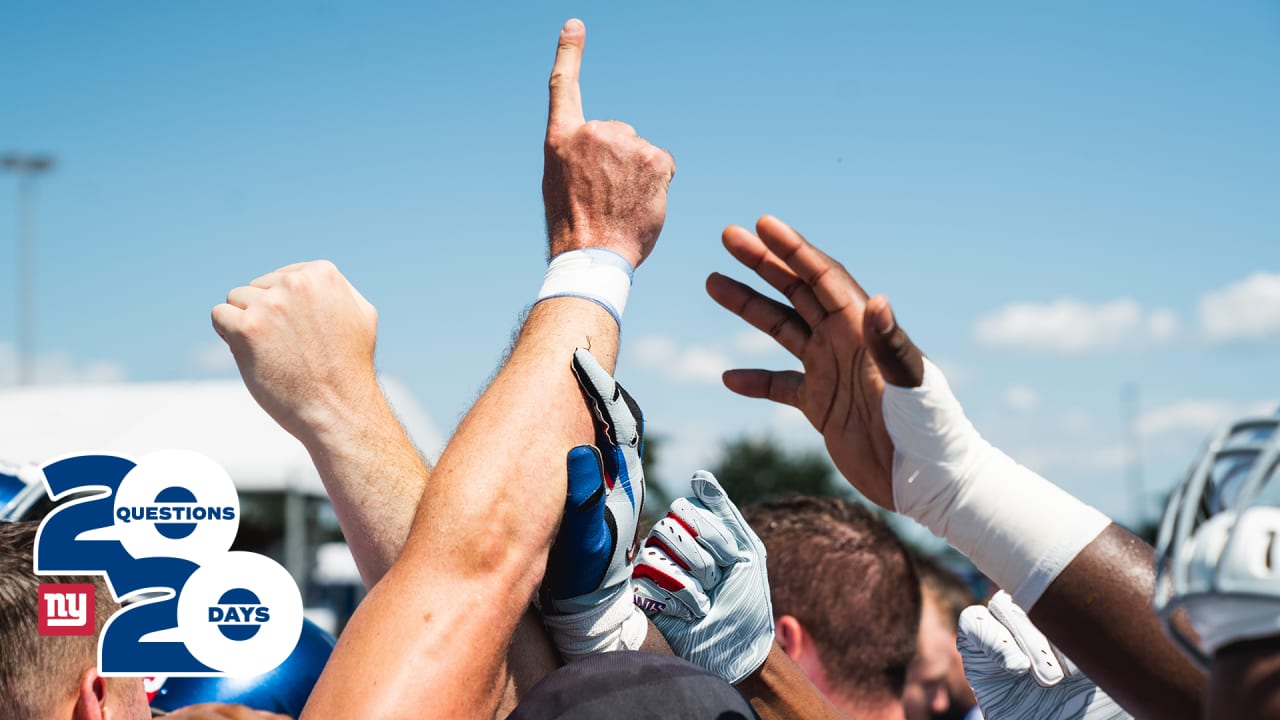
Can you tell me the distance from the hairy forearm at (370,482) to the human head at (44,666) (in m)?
0.65

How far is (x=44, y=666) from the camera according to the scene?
208cm

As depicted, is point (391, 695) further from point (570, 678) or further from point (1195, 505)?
point (1195, 505)

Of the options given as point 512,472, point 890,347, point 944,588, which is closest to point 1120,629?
point 890,347

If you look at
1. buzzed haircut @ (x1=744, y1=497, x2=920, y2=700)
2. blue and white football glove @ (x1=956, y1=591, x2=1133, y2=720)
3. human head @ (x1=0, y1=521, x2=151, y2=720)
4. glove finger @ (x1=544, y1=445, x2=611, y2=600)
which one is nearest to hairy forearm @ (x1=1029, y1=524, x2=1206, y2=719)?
glove finger @ (x1=544, y1=445, x2=611, y2=600)

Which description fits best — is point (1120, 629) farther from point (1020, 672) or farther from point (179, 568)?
point (179, 568)

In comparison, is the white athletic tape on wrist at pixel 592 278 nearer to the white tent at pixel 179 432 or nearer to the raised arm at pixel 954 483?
the raised arm at pixel 954 483

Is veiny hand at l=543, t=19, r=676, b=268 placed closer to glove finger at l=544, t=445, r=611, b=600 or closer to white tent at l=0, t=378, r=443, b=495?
glove finger at l=544, t=445, r=611, b=600

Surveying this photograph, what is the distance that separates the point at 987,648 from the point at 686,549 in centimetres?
81

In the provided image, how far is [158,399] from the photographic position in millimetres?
17734

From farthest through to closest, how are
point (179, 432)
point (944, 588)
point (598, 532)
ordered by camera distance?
point (179, 432) < point (944, 588) < point (598, 532)

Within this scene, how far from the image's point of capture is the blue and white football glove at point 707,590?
2092 mm

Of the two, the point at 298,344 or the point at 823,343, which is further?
the point at 298,344

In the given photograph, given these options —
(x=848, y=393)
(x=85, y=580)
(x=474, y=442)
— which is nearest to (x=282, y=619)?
(x=85, y=580)

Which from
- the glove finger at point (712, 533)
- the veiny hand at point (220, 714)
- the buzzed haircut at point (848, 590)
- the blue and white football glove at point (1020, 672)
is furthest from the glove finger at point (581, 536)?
the buzzed haircut at point (848, 590)
